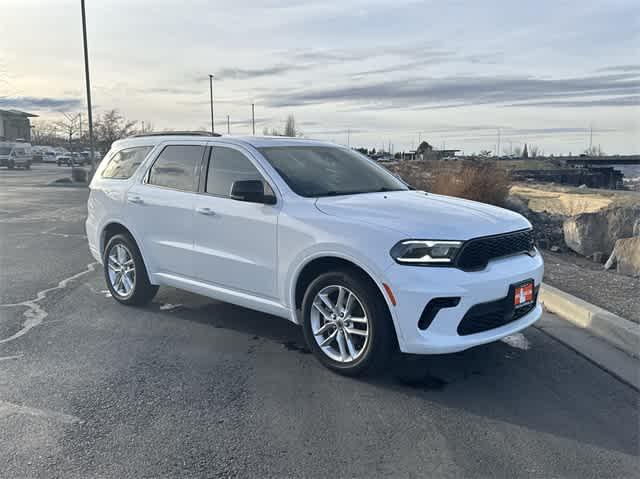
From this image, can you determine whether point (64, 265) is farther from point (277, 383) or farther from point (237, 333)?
point (277, 383)

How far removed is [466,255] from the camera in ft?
13.3

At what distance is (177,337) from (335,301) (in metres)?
1.74

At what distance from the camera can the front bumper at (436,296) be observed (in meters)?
3.93

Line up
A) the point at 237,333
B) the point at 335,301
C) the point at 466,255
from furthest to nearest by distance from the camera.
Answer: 1. the point at 237,333
2. the point at 335,301
3. the point at 466,255

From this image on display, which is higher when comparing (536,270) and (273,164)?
(273,164)

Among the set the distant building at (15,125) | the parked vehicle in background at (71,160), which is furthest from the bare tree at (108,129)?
the distant building at (15,125)

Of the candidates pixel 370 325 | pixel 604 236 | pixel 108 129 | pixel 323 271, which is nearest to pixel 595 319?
pixel 370 325

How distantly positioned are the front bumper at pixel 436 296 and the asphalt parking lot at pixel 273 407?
0.40 meters

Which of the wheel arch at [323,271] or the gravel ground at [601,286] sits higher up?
the wheel arch at [323,271]

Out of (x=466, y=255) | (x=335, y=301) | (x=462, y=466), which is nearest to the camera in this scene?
(x=462, y=466)

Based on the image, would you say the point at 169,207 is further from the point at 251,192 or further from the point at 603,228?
the point at 603,228

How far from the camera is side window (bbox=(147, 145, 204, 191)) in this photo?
5.66 m

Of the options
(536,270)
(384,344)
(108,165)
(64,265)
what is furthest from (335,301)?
(64,265)

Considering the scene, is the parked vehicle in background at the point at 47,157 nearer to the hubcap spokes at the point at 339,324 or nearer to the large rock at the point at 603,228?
the large rock at the point at 603,228
